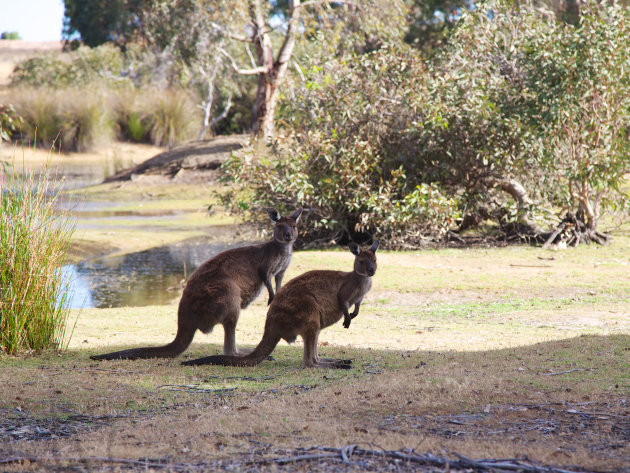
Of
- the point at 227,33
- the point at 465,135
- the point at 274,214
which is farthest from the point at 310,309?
the point at 227,33

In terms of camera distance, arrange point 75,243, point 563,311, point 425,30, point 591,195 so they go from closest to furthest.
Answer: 1. point 563,311
2. point 591,195
3. point 75,243
4. point 425,30

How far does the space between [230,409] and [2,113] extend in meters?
10.6

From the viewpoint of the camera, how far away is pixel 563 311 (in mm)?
9727

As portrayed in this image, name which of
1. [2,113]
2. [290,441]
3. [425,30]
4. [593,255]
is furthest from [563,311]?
[425,30]

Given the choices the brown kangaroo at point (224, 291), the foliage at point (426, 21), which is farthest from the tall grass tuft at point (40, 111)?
the brown kangaroo at point (224, 291)

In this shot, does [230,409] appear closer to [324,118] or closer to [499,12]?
[324,118]

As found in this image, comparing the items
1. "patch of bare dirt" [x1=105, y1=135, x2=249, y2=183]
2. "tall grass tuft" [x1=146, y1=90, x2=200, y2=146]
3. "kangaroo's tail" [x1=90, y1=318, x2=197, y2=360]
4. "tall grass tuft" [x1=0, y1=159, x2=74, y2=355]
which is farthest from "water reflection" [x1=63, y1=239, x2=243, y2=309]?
"tall grass tuft" [x1=146, y1=90, x2=200, y2=146]

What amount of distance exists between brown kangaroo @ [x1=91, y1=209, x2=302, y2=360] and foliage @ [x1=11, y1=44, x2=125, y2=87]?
134ft

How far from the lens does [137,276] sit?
1417cm

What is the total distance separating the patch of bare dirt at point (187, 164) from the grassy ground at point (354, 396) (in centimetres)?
1866

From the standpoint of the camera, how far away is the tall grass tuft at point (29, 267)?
7117 millimetres

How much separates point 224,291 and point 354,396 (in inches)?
70.5

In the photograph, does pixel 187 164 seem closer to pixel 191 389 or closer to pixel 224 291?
pixel 224 291

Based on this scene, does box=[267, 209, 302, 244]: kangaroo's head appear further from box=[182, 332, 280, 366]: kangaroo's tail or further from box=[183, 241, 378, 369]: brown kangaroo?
box=[182, 332, 280, 366]: kangaroo's tail
